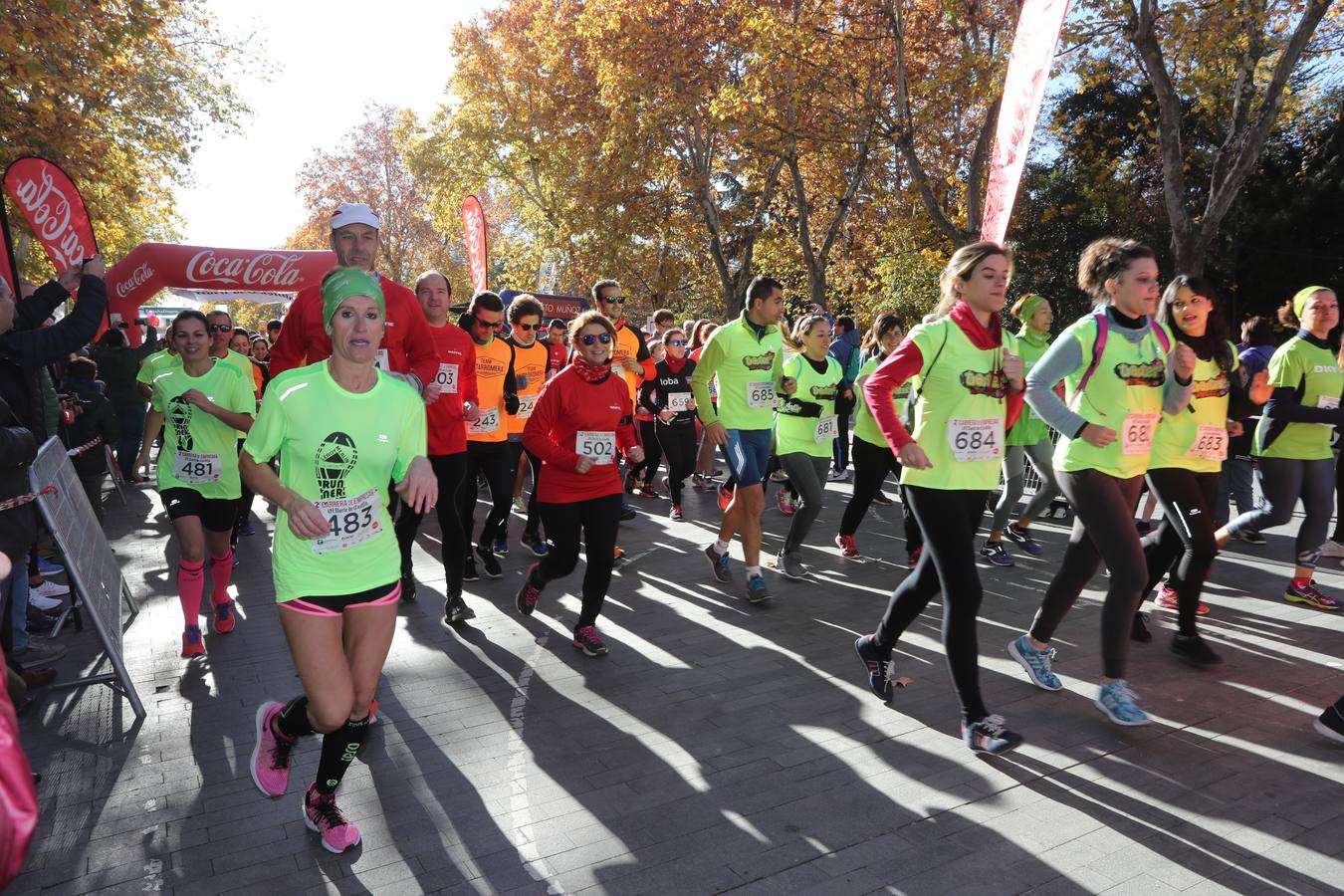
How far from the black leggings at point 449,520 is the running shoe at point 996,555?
4.40 m

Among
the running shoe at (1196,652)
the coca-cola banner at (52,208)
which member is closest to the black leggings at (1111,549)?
the running shoe at (1196,652)

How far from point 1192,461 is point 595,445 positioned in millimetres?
3573

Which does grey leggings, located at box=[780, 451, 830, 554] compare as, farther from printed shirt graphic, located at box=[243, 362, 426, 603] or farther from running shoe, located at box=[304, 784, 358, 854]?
running shoe, located at box=[304, 784, 358, 854]

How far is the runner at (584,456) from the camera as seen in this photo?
5516mm

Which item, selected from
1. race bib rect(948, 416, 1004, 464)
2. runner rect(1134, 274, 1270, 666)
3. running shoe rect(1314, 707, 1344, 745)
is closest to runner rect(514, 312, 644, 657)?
race bib rect(948, 416, 1004, 464)

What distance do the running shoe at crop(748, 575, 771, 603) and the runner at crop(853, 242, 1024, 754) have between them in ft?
7.73

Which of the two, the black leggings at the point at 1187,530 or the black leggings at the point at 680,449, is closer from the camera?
the black leggings at the point at 1187,530

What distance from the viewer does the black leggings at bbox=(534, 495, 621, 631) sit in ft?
18.1

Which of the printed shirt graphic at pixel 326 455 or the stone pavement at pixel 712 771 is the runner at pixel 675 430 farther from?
the printed shirt graphic at pixel 326 455

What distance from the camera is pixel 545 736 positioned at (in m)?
4.39

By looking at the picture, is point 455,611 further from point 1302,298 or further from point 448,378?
point 1302,298

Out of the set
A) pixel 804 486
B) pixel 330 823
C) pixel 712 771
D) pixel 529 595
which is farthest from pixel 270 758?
pixel 804 486

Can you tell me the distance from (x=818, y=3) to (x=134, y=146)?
17.5 meters

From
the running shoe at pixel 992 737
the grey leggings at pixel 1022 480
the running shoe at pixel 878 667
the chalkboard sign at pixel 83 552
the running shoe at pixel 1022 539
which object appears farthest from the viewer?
the running shoe at pixel 1022 539
